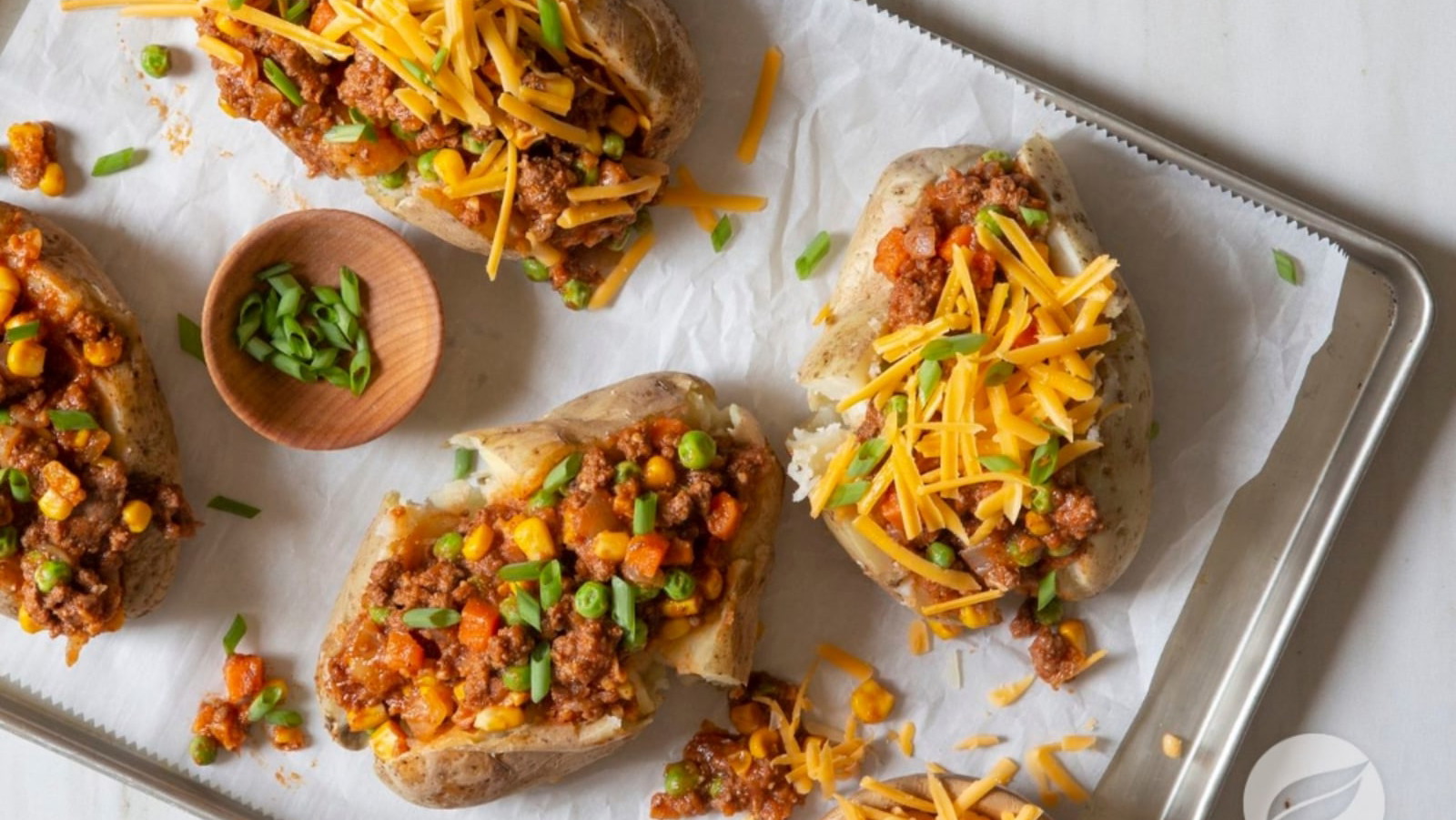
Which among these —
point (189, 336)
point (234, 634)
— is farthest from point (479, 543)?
point (189, 336)

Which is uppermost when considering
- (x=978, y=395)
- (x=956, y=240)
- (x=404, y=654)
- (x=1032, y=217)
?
(x=1032, y=217)

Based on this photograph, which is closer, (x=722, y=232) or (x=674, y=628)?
(x=674, y=628)

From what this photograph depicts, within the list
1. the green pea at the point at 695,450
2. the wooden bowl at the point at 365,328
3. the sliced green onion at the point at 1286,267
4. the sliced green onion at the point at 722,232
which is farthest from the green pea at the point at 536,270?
the sliced green onion at the point at 1286,267

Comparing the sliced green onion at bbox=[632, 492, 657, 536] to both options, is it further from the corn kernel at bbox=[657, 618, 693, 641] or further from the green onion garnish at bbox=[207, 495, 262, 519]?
the green onion garnish at bbox=[207, 495, 262, 519]

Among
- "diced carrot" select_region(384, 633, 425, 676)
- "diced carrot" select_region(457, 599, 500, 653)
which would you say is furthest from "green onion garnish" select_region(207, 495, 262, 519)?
"diced carrot" select_region(457, 599, 500, 653)

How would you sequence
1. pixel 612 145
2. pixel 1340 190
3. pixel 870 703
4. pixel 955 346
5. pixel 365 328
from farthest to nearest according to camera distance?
pixel 1340 190 < pixel 870 703 < pixel 365 328 < pixel 612 145 < pixel 955 346

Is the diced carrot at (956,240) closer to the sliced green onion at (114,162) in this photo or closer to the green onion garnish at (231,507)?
the green onion garnish at (231,507)

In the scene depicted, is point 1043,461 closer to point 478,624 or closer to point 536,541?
point 536,541

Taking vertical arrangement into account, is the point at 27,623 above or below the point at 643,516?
below
